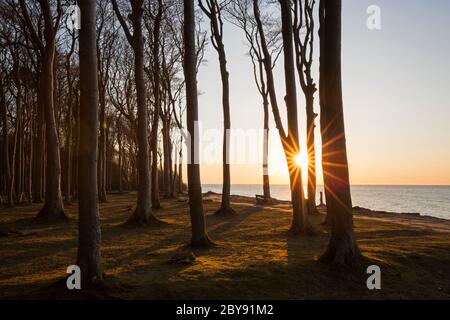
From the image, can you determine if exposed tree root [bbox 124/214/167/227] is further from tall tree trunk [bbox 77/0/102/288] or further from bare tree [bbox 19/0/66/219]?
tall tree trunk [bbox 77/0/102/288]

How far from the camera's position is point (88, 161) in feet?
22.0

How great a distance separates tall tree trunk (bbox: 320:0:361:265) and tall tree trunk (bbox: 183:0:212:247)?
3.39 metres

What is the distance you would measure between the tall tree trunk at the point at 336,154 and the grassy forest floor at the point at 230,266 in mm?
465

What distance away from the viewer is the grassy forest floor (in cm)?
689

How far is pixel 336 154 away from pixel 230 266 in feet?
10.6

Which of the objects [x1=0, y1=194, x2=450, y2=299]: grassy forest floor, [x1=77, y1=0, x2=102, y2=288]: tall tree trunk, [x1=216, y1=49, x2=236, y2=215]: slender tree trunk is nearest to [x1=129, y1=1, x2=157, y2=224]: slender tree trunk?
[x1=0, y1=194, x2=450, y2=299]: grassy forest floor

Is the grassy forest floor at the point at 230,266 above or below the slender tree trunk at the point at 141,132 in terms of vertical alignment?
below

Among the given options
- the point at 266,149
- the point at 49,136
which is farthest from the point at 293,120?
the point at 266,149

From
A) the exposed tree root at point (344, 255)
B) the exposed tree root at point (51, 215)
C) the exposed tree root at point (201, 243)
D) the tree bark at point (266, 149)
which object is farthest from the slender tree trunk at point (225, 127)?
the exposed tree root at point (344, 255)

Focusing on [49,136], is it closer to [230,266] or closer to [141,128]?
[141,128]

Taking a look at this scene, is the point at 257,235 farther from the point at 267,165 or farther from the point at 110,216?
the point at 267,165

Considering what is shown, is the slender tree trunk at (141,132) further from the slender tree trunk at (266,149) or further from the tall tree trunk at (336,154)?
the slender tree trunk at (266,149)

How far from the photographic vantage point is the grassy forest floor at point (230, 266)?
689cm
